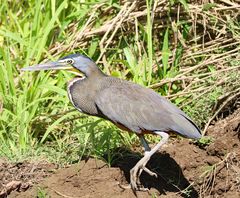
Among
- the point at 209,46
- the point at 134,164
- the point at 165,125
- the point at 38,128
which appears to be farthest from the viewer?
the point at 209,46

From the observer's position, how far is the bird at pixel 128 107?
538 cm

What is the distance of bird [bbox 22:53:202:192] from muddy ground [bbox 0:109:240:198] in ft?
0.61

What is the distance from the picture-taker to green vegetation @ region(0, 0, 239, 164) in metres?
6.14

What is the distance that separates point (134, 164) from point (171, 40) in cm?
172

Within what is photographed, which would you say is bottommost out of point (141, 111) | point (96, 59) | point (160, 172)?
point (160, 172)

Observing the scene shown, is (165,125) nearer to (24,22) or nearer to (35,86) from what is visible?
(35,86)

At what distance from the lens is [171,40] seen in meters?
7.08

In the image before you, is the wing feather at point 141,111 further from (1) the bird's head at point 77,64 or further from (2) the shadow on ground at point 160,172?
(2) the shadow on ground at point 160,172

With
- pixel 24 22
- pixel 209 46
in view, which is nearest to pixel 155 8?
pixel 209 46

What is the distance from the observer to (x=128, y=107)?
548 centimetres

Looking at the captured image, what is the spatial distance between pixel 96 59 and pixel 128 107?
65.0 inches

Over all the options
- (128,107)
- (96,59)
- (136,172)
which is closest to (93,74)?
(128,107)

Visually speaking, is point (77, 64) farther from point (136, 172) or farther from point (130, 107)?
point (136, 172)

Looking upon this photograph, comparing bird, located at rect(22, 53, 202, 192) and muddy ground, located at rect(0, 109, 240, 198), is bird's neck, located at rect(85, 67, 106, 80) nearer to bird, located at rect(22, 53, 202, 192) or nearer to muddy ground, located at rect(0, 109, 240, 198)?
bird, located at rect(22, 53, 202, 192)
